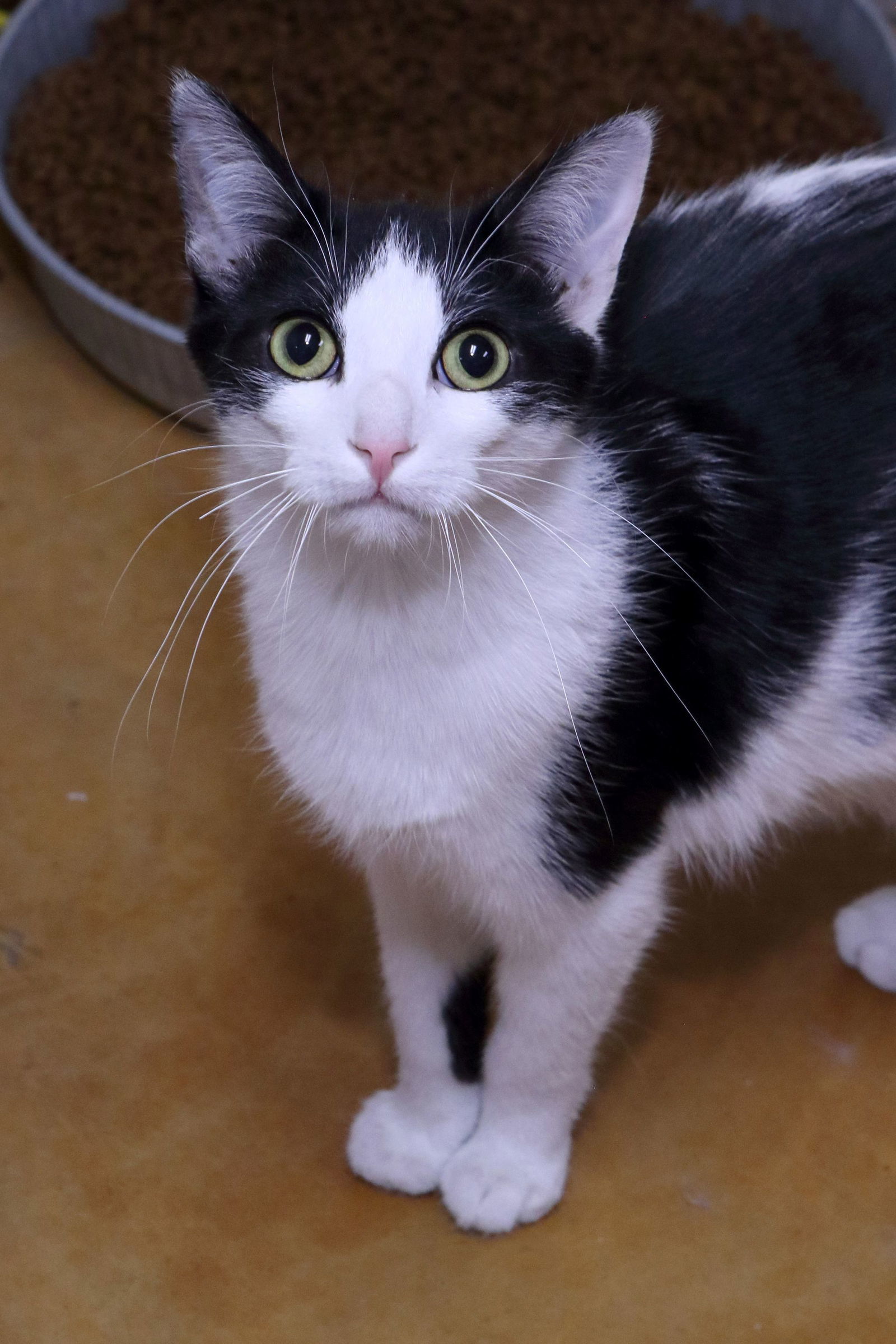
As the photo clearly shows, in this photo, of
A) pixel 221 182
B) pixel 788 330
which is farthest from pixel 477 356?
pixel 788 330

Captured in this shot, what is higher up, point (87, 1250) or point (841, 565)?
point (841, 565)

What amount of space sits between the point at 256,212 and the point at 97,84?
139cm

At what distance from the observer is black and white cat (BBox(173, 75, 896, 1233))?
3.05 ft

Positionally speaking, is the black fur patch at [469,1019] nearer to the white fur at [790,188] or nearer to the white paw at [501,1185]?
the white paw at [501,1185]

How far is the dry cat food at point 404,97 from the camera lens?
2059mm

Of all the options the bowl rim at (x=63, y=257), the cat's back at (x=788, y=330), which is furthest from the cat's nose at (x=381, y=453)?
the bowl rim at (x=63, y=257)

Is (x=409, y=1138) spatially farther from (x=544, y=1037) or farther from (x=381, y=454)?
(x=381, y=454)

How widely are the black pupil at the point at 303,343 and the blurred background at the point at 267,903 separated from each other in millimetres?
321

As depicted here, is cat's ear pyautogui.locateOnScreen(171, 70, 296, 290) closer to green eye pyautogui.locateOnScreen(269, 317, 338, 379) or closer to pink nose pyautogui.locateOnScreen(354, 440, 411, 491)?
green eye pyautogui.locateOnScreen(269, 317, 338, 379)

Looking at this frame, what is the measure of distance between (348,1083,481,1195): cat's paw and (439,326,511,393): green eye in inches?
28.3

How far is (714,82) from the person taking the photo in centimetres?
218

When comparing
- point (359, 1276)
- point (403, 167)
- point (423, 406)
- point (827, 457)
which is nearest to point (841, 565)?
point (827, 457)

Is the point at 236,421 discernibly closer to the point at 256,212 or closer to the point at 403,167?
the point at 256,212

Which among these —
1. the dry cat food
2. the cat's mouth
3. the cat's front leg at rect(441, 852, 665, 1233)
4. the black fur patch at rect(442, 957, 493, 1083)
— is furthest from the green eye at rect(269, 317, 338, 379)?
the dry cat food
